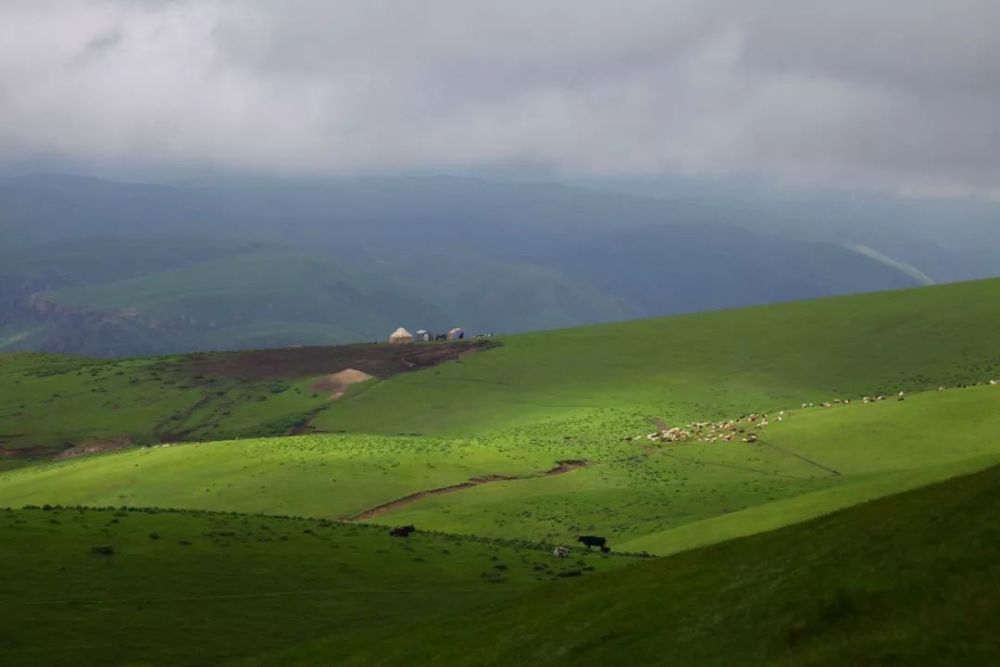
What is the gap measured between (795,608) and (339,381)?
427 feet

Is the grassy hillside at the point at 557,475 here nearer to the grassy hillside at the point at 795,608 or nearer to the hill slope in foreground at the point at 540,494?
the hill slope in foreground at the point at 540,494

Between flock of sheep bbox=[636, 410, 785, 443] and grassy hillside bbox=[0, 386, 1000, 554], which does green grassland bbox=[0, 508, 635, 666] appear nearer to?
grassy hillside bbox=[0, 386, 1000, 554]

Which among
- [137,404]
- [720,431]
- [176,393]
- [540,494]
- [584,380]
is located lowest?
[540,494]

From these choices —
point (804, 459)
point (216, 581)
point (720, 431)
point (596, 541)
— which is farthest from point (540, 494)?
point (216, 581)

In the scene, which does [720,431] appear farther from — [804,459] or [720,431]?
[804,459]

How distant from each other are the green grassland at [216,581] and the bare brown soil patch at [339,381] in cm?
8880

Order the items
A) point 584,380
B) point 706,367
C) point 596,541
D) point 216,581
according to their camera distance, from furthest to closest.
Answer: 1. point 706,367
2. point 584,380
3. point 596,541
4. point 216,581

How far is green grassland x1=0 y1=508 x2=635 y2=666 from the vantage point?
34875 mm

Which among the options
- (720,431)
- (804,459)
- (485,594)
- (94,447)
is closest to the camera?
(485,594)

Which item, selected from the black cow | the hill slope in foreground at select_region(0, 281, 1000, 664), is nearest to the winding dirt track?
the hill slope in foreground at select_region(0, 281, 1000, 664)

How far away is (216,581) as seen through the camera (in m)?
42.3

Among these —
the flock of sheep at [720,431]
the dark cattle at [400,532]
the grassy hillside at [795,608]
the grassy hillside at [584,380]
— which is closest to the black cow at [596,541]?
the dark cattle at [400,532]

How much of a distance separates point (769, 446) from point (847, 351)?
5839cm

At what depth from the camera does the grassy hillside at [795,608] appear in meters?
18.7
